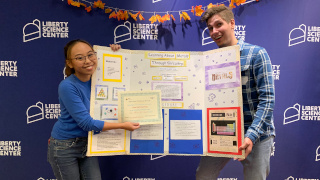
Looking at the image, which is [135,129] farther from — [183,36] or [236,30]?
[236,30]

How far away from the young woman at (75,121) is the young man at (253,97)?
29.3 inches

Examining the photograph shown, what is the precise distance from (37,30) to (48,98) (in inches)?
26.5

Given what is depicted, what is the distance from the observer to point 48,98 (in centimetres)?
212

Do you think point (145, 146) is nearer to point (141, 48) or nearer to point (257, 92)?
point (257, 92)

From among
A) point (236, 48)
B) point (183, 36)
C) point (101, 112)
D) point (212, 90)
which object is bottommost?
point (101, 112)

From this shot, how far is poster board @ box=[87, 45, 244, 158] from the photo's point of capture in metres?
1.44

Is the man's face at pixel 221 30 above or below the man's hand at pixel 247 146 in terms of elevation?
above

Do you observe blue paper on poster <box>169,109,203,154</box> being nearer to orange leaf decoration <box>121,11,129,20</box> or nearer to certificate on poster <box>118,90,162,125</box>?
certificate on poster <box>118,90,162,125</box>

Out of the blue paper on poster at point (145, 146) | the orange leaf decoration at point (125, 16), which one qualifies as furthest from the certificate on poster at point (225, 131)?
the orange leaf decoration at point (125, 16)

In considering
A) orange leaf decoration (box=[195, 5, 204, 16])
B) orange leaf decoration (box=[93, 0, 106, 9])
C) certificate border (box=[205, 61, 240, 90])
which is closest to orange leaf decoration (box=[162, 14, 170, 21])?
orange leaf decoration (box=[195, 5, 204, 16])

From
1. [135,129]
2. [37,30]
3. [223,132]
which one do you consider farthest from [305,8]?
[37,30]

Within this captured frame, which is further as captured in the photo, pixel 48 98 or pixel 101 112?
pixel 48 98

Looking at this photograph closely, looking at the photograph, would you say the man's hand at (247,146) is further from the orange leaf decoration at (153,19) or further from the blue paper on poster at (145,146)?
the orange leaf decoration at (153,19)

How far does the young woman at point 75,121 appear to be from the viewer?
1368 millimetres
